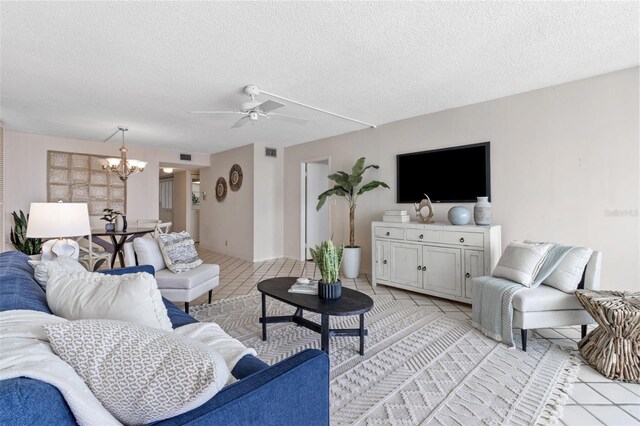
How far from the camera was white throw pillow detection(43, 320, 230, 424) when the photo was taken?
72cm

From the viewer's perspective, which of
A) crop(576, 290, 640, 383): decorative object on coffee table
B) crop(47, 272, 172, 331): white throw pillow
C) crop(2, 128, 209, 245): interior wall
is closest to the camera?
crop(47, 272, 172, 331): white throw pillow

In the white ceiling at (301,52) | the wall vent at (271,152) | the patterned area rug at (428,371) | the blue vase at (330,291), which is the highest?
the white ceiling at (301,52)

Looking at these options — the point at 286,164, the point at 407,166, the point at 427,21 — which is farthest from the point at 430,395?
the point at 286,164

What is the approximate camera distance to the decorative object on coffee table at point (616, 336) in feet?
6.57

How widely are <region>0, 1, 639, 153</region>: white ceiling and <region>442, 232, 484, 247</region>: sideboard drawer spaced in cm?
156

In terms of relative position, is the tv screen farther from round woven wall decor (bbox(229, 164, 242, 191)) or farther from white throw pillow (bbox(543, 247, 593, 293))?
round woven wall decor (bbox(229, 164, 242, 191))

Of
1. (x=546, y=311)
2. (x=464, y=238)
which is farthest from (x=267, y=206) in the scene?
(x=546, y=311)

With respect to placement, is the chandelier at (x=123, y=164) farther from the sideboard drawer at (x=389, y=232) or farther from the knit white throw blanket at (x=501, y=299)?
the knit white throw blanket at (x=501, y=299)

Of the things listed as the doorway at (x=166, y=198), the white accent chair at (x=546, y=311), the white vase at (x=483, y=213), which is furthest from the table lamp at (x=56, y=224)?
the doorway at (x=166, y=198)

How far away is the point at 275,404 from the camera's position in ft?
2.93

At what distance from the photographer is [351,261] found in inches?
189

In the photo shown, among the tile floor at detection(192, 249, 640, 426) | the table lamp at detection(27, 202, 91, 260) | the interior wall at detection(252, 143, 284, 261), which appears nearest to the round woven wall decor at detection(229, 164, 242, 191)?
the interior wall at detection(252, 143, 284, 261)

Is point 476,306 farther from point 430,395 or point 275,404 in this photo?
point 275,404

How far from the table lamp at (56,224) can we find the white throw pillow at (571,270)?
3.84 m
